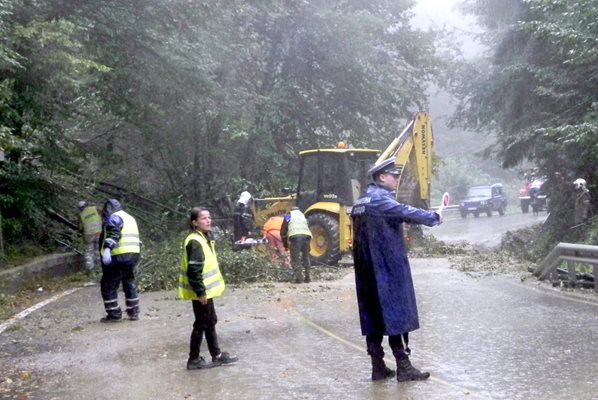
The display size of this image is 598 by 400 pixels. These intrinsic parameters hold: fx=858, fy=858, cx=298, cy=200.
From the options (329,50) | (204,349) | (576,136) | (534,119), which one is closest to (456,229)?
(329,50)

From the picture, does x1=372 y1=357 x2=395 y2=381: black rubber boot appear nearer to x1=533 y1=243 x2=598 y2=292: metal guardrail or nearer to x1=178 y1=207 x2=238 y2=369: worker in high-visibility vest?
x1=178 y1=207 x2=238 y2=369: worker in high-visibility vest

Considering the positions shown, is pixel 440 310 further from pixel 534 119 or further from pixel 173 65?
pixel 534 119

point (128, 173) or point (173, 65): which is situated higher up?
point (173, 65)

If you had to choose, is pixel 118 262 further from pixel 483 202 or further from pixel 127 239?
pixel 483 202

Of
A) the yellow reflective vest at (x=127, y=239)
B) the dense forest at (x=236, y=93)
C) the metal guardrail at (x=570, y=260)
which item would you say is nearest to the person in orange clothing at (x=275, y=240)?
the dense forest at (x=236, y=93)

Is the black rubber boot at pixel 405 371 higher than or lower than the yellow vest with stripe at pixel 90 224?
lower

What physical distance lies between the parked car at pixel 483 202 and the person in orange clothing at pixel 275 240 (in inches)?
1168

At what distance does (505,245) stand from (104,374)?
18502 millimetres

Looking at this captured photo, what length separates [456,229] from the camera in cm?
3756

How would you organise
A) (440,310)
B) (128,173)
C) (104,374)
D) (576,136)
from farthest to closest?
1. (128,173)
2. (576,136)
3. (440,310)
4. (104,374)

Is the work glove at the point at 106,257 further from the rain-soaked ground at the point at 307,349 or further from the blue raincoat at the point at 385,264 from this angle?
the blue raincoat at the point at 385,264

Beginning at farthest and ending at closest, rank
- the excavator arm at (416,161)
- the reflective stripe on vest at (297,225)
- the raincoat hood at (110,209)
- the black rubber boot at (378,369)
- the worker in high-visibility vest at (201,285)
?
the excavator arm at (416,161), the reflective stripe on vest at (297,225), the raincoat hood at (110,209), the worker in high-visibility vest at (201,285), the black rubber boot at (378,369)

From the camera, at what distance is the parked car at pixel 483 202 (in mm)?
48250

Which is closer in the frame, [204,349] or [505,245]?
[204,349]
